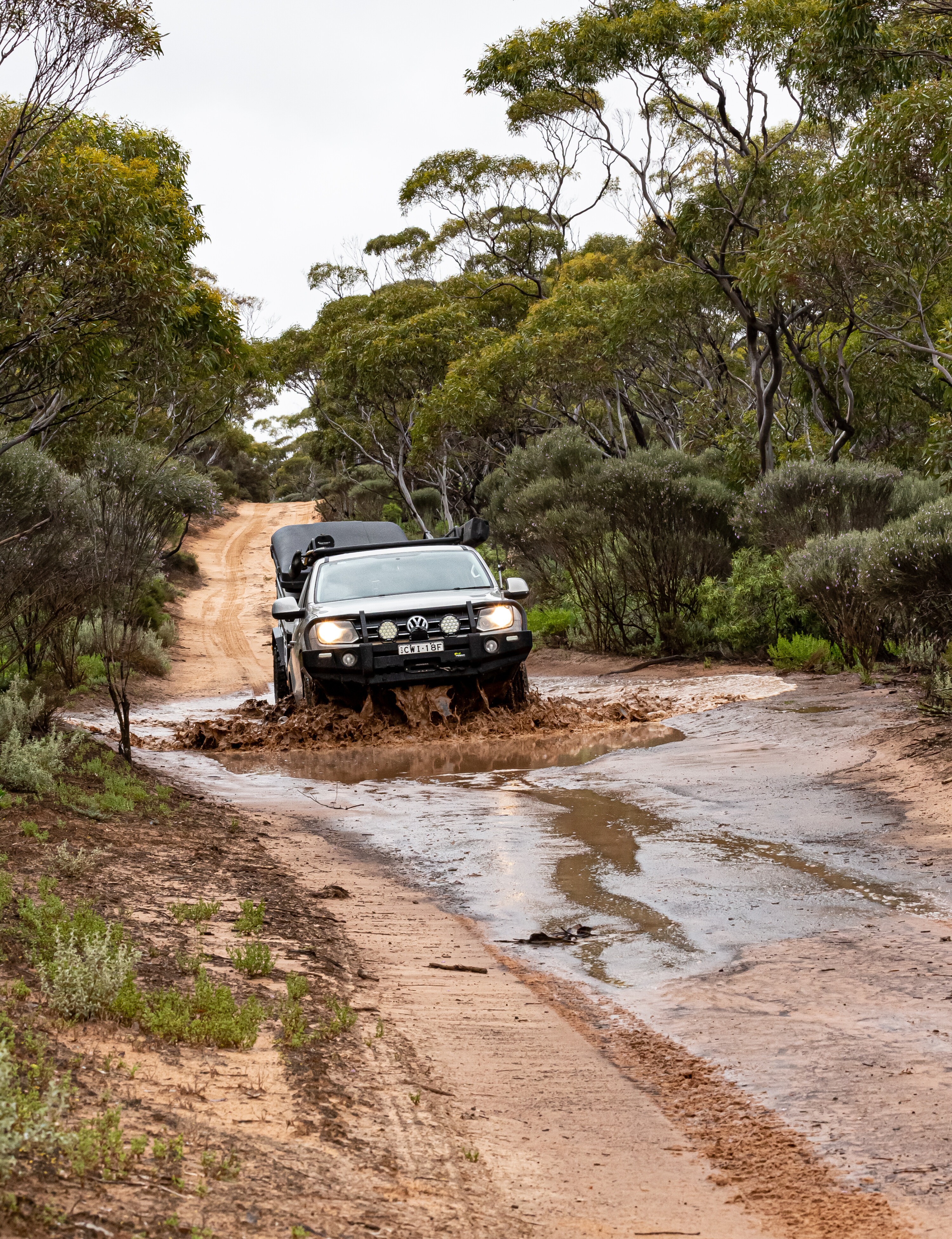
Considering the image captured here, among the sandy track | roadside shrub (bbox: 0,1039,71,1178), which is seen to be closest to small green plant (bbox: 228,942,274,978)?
roadside shrub (bbox: 0,1039,71,1178)

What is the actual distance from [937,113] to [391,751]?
8.67 meters

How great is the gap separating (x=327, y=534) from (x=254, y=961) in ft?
39.8

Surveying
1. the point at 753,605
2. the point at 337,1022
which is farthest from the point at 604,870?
the point at 753,605

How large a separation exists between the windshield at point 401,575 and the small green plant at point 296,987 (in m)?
7.92

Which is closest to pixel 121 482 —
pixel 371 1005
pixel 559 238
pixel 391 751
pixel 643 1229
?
pixel 391 751

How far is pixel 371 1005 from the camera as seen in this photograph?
4156 mm

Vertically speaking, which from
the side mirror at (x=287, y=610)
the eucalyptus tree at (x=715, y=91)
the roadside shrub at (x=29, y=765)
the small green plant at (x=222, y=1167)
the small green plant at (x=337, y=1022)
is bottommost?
the small green plant at (x=337, y=1022)

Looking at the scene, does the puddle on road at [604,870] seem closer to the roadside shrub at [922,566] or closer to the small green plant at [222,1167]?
the small green plant at [222,1167]

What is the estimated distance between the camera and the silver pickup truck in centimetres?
1094

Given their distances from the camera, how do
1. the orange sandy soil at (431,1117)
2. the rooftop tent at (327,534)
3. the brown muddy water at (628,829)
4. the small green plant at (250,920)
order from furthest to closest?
the rooftop tent at (327,534) → the brown muddy water at (628,829) → the small green plant at (250,920) → the orange sandy soil at (431,1117)

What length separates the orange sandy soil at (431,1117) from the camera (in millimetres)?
2535

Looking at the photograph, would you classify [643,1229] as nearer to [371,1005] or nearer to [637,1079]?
[637,1079]

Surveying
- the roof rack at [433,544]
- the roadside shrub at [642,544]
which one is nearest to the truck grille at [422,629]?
the roof rack at [433,544]

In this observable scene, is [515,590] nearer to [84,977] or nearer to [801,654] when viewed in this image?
[801,654]
